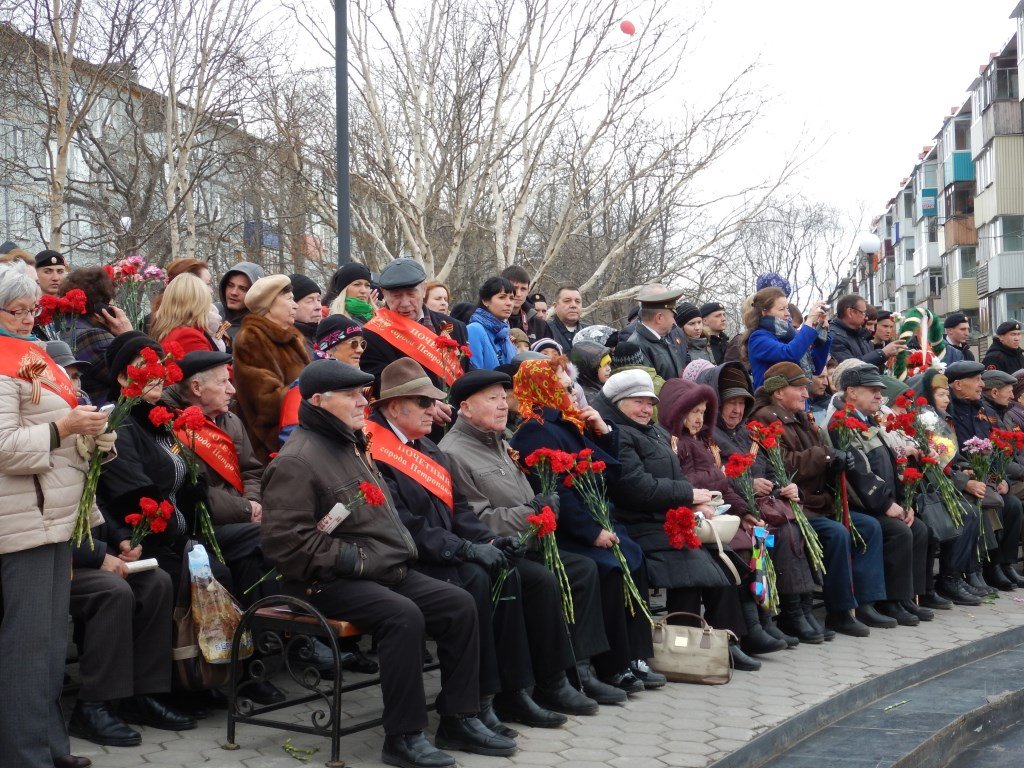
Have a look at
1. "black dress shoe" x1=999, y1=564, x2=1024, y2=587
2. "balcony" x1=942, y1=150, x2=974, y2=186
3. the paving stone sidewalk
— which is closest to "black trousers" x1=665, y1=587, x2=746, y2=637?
the paving stone sidewalk

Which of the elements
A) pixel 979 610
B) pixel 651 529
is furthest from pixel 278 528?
pixel 979 610

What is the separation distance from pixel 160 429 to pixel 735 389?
434 cm

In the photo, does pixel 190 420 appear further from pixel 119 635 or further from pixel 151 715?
pixel 151 715

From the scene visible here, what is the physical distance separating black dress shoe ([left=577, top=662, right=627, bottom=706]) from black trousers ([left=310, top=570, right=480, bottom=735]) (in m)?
1.23

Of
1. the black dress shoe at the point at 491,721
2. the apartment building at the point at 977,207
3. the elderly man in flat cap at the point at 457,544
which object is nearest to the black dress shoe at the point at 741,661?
the elderly man in flat cap at the point at 457,544

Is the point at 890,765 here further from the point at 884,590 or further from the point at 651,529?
the point at 884,590

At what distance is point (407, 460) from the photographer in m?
6.14

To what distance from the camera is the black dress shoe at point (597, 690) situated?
6.70 meters

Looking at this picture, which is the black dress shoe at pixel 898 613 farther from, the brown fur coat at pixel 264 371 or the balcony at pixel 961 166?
the balcony at pixel 961 166

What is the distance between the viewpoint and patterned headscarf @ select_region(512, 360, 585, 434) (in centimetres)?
714

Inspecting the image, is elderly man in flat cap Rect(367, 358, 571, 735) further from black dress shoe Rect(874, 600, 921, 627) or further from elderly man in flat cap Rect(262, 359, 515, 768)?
black dress shoe Rect(874, 600, 921, 627)

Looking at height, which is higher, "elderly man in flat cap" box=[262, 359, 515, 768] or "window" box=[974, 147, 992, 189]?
"window" box=[974, 147, 992, 189]

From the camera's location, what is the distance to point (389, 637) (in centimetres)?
537

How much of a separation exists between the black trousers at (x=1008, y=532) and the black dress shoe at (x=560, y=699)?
6.37m
